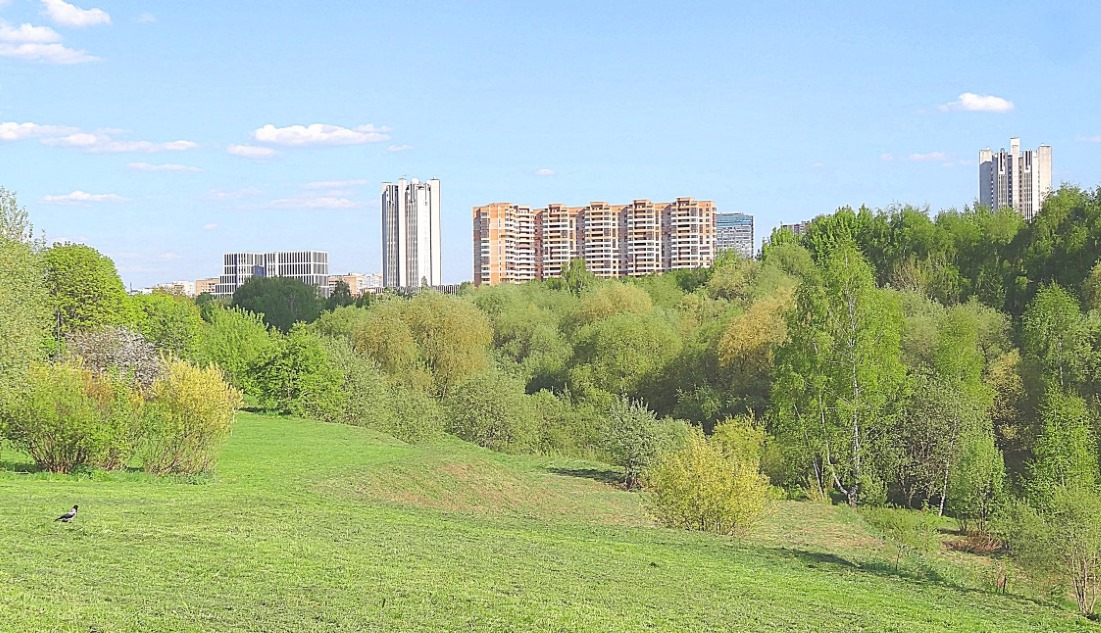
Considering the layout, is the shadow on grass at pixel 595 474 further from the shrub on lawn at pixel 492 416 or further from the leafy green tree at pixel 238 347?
the leafy green tree at pixel 238 347

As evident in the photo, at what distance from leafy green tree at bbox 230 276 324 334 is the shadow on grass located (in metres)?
48.7

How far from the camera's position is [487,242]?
12338 cm

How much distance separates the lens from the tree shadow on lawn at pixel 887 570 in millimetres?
19484

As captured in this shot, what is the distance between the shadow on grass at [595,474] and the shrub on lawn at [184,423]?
60.5 ft

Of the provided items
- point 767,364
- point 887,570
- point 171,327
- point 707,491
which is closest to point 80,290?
point 171,327

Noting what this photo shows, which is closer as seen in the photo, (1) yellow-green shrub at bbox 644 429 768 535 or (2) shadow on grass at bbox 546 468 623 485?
(1) yellow-green shrub at bbox 644 429 768 535

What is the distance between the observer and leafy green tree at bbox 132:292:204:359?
55.9 m

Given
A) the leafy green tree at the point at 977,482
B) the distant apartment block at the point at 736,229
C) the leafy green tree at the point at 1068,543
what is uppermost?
the distant apartment block at the point at 736,229

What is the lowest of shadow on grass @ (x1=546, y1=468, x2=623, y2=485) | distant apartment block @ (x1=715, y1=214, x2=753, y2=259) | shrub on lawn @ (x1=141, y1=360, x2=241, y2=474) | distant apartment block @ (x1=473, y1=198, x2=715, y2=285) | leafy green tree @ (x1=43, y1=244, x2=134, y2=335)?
shadow on grass @ (x1=546, y1=468, x2=623, y2=485)

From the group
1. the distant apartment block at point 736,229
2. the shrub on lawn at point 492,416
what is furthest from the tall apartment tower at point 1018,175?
the shrub on lawn at point 492,416

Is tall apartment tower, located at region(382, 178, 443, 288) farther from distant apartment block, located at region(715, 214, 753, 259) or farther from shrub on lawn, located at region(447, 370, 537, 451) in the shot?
shrub on lawn, located at region(447, 370, 537, 451)

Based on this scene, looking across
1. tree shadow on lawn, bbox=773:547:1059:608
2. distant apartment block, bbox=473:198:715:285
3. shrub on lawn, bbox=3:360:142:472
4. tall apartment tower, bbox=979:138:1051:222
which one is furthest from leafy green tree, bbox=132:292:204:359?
tall apartment tower, bbox=979:138:1051:222

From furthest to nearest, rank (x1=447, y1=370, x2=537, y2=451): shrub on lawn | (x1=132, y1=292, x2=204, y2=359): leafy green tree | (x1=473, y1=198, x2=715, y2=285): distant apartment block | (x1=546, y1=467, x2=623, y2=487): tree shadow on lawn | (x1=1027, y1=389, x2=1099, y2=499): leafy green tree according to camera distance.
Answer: (x1=473, y1=198, x2=715, y2=285): distant apartment block
(x1=132, y1=292, x2=204, y2=359): leafy green tree
(x1=447, y1=370, x2=537, y2=451): shrub on lawn
(x1=546, y1=467, x2=623, y2=487): tree shadow on lawn
(x1=1027, y1=389, x2=1099, y2=499): leafy green tree

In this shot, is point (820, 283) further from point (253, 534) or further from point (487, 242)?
point (487, 242)
